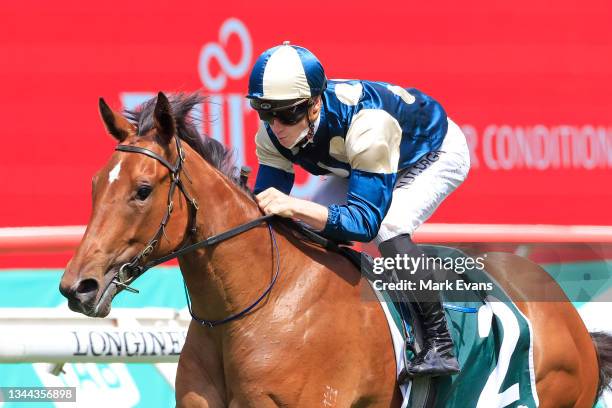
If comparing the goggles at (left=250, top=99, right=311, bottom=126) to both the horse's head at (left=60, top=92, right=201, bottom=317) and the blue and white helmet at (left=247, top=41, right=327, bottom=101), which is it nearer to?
the blue and white helmet at (left=247, top=41, right=327, bottom=101)

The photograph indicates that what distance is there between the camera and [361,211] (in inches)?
142

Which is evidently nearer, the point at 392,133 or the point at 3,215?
the point at 392,133

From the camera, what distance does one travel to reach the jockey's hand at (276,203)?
362cm

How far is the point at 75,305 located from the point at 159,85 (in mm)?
2950

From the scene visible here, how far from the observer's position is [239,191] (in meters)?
3.65

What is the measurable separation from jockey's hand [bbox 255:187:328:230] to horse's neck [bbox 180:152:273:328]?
0.44ft

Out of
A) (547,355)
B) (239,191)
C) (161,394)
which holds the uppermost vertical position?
(239,191)

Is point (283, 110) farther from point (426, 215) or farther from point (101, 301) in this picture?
point (101, 301)

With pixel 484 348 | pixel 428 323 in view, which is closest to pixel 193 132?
pixel 428 323

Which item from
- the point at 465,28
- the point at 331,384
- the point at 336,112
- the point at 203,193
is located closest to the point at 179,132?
the point at 203,193

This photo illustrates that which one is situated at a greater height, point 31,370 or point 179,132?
point 179,132

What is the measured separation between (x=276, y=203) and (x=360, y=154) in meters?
0.34

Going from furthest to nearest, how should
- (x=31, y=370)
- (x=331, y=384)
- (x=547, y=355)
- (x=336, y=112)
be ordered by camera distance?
1. (x=31, y=370)
2. (x=547, y=355)
3. (x=336, y=112)
4. (x=331, y=384)

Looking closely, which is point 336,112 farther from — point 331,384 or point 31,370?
point 31,370
